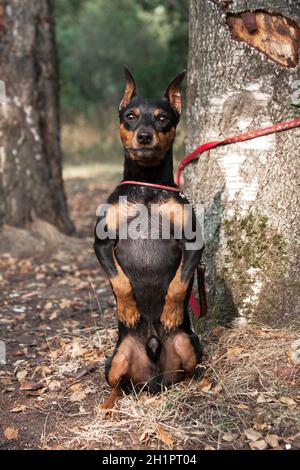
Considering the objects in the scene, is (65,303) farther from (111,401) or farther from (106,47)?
(106,47)

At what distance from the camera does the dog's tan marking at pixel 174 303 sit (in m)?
3.66

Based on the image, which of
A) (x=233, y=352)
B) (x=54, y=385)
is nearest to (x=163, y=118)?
(x=233, y=352)

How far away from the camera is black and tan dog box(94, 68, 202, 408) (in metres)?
3.66

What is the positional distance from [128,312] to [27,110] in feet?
15.2

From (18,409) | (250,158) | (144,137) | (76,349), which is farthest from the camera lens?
(76,349)

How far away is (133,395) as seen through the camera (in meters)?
3.85

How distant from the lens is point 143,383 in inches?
151

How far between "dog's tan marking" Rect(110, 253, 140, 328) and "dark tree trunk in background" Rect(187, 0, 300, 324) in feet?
2.92

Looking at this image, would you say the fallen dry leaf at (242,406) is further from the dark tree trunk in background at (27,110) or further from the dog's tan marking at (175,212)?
the dark tree trunk in background at (27,110)

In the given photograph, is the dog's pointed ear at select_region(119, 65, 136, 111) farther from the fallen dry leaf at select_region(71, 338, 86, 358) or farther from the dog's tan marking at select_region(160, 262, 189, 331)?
the fallen dry leaf at select_region(71, 338, 86, 358)

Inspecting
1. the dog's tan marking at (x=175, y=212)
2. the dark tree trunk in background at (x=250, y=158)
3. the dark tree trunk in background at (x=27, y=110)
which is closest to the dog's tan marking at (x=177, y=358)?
the dog's tan marking at (x=175, y=212)

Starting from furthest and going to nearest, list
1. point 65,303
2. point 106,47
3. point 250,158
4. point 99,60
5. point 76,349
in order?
point 99,60 → point 106,47 → point 65,303 → point 76,349 → point 250,158

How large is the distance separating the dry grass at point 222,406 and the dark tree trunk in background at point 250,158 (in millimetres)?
274
